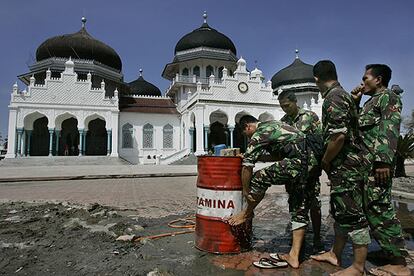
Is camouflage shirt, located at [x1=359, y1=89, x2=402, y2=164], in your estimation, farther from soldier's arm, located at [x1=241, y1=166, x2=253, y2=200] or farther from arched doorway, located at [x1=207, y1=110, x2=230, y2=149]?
arched doorway, located at [x1=207, y1=110, x2=230, y2=149]

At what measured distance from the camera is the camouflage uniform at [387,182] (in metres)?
2.21

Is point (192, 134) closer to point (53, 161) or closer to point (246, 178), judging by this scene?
point (53, 161)

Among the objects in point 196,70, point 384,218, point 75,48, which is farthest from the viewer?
point 196,70

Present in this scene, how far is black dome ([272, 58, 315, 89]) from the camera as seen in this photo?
3080 cm

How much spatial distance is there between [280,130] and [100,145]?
2573 centimetres

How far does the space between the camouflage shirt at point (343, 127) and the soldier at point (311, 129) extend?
0.40m

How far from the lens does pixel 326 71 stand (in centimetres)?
243

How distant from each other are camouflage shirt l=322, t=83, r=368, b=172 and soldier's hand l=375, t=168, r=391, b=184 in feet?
0.33

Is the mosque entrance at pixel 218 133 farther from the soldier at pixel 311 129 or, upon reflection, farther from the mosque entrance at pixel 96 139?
the soldier at pixel 311 129

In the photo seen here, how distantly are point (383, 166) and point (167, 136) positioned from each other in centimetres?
2505

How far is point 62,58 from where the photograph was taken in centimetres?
2594

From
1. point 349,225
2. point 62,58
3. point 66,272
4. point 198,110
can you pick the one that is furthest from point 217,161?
point 62,58

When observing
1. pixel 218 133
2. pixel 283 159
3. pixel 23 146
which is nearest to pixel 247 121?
pixel 283 159

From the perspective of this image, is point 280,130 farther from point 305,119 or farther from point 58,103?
point 58,103
